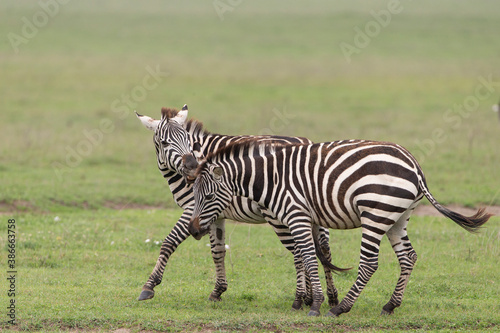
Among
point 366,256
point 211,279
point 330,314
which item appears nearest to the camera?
point 366,256

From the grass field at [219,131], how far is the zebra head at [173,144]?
1.55 m

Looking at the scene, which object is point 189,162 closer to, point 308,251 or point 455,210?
point 308,251

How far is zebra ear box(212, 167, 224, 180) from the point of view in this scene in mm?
6949

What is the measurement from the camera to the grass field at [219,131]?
7.28m


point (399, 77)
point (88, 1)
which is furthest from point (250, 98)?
point (88, 1)

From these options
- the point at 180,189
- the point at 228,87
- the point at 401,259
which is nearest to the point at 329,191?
the point at 401,259

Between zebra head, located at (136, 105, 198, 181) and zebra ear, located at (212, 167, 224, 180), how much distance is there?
0.34 m

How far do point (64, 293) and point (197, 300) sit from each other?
156 cm

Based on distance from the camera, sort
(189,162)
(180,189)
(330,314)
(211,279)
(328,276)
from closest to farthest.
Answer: (330,314)
(189,162)
(328,276)
(180,189)
(211,279)

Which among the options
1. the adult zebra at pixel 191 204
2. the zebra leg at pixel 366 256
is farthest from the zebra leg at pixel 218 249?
the zebra leg at pixel 366 256

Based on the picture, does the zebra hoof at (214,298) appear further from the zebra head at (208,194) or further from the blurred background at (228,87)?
the blurred background at (228,87)

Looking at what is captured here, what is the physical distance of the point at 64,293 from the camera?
741cm

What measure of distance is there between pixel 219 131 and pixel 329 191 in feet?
41.8

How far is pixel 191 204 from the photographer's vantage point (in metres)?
7.57
